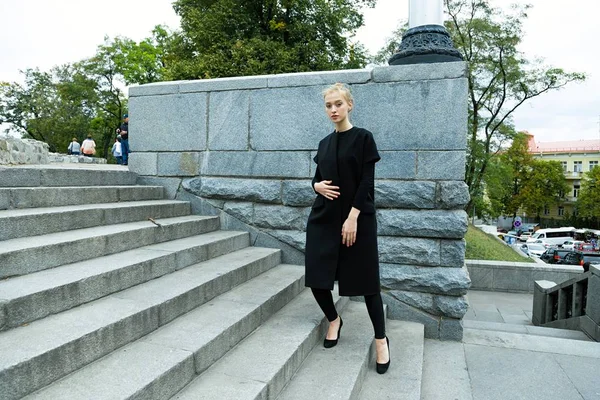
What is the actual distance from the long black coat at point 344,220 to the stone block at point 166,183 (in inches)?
119

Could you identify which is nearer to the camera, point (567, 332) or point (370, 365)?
point (370, 365)

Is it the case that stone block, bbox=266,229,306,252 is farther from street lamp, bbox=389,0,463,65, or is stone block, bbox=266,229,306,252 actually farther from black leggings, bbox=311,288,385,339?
street lamp, bbox=389,0,463,65

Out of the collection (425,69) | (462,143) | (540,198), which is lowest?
(540,198)

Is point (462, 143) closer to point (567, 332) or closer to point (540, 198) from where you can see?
point (567, 332)

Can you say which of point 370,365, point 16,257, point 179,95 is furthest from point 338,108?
point 179,95

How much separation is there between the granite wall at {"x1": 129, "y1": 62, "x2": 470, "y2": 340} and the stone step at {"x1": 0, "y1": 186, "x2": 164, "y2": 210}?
73cm

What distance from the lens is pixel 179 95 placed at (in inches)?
213

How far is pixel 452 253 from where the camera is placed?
4238 mm

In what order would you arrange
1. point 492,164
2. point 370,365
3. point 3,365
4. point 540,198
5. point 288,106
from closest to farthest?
point 3,365
point 370,365
point 288,106
point 492,164
point 540,198

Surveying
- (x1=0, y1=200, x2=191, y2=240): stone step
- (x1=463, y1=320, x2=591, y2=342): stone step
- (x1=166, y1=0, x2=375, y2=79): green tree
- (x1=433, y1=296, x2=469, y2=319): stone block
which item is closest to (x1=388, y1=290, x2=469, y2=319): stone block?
(x1=433, y1=296, x2=469, y2=319): stone block

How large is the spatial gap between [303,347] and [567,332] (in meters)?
4.91

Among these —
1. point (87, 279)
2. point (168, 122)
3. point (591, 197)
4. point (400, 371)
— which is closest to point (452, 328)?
point (400, 371)

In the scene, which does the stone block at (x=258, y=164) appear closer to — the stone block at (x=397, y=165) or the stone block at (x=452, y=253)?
the stone block at (x=397, y=165)

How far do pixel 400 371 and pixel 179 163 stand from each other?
377cm
